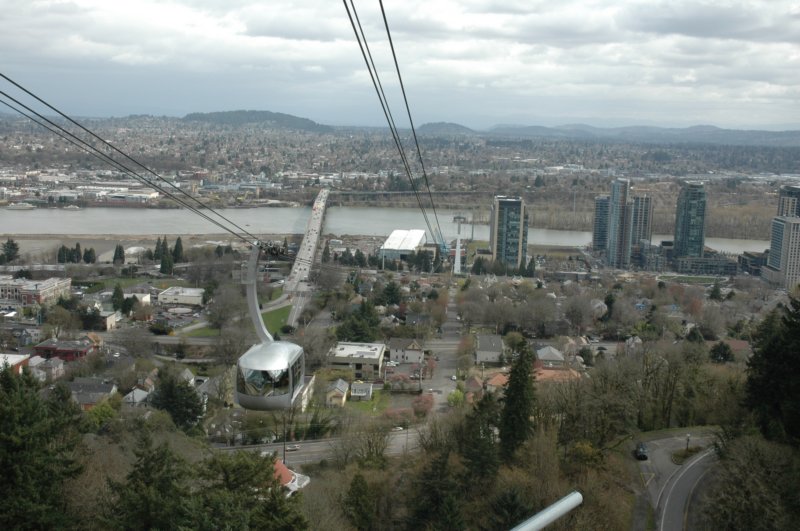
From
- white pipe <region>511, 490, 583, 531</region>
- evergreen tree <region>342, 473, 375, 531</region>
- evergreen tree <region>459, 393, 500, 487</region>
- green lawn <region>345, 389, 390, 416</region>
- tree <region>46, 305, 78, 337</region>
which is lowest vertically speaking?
green lawn <region>345, 389, 390, 416</region>

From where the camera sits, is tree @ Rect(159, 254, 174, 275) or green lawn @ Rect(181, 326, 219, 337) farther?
tree @ Rect(159, 254, 174, 275)

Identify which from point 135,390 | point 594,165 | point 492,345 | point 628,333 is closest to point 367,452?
point 135,390

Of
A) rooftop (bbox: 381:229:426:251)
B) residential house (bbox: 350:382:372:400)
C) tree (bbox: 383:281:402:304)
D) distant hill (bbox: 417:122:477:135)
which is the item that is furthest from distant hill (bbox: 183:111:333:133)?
residential house (bbox: 350:382:372:400)

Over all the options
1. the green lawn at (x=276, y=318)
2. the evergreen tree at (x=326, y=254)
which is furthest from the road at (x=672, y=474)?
the evergreen tree at (x=326, y=254)

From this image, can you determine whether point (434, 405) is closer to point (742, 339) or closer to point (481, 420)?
point (481, 420)

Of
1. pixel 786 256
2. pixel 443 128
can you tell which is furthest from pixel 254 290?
pixel 443 128

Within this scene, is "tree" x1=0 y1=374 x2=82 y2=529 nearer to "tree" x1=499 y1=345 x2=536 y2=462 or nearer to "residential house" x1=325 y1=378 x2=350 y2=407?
"tree" x1=499 y1=345 x2=536 y2=462
